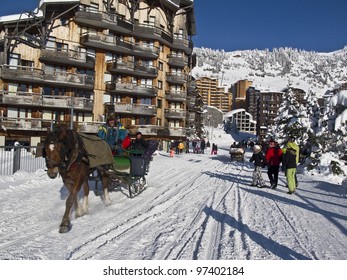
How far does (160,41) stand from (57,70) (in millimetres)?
14645

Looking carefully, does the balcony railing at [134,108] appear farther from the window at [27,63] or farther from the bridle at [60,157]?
the bridle at [60,157]

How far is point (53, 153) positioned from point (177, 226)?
2727 millimetres

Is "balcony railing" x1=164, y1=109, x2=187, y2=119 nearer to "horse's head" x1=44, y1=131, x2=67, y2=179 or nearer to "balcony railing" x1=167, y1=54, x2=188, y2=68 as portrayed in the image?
"balcony railing" x1=167, y1=54, x2=188, y2=68

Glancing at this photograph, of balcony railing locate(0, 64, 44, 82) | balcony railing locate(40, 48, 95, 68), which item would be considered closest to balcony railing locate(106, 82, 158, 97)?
balcony railing locate(40, 48, 95, 68)

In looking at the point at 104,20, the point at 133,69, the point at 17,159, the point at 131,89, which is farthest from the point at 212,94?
the point at 17,159

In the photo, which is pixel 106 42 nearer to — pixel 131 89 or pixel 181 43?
pixel 131 89

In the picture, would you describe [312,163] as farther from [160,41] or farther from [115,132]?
[160,41]

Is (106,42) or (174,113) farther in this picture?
(174,113)

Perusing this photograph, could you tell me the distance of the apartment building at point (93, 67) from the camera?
29.2m

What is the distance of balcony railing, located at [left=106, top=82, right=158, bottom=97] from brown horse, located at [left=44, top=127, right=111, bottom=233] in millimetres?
29372

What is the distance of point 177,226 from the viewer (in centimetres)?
574

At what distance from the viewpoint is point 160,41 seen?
130 ft

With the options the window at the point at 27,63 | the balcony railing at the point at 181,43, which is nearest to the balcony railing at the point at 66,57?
the window at the point at 27,63
